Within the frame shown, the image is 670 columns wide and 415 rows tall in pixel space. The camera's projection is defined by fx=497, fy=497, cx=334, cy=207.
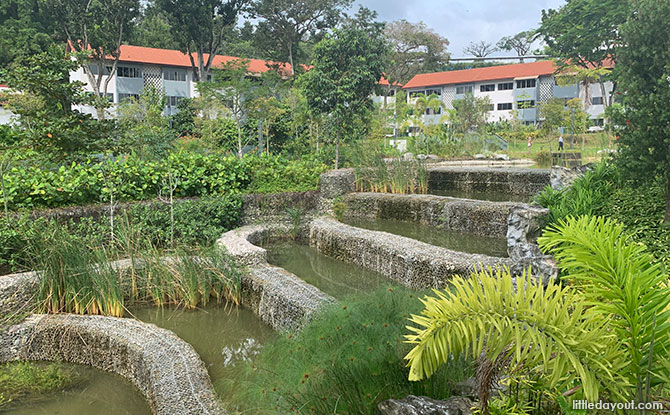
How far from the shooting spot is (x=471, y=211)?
27.6 ft

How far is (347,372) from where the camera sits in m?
2.64

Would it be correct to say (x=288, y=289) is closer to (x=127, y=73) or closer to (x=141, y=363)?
(x=141, y=363)

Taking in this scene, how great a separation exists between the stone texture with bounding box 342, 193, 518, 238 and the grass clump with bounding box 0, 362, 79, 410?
611cm

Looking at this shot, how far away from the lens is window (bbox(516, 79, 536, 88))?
35.3m

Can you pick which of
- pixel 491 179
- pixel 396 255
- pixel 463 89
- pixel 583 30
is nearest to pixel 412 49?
pixel 463 89

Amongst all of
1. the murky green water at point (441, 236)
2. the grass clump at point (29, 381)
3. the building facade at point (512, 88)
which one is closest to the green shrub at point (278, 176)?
the murky green water at point (441, 236)

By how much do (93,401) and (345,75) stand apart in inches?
409

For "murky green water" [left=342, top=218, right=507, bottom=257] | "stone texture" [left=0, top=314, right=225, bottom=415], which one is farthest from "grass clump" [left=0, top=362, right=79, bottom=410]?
"murky green water" [left=342, top=218, right=507, bottom=257]

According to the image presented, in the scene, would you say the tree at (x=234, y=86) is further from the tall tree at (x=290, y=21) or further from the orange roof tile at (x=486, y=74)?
the orange roof tile at (x=486, y=74)

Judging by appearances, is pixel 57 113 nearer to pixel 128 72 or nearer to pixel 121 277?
pixel 121 277

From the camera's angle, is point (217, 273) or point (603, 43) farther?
point (603, 43)

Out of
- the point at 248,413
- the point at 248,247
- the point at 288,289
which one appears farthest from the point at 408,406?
the point at 248,247

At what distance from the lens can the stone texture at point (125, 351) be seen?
357 cm

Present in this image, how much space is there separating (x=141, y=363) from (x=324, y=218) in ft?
17.6
